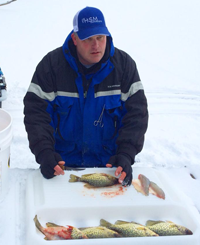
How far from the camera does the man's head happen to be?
1990 mm

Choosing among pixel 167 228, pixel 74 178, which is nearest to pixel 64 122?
pixel 74 178

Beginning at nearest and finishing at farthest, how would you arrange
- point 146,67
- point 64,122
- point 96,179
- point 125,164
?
point 96,179 < point 125,164 < point 64,122 < point 146,67

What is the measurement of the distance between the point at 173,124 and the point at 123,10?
747cm

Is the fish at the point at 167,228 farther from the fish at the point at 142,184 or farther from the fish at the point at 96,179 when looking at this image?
the fish at the point at 96,179

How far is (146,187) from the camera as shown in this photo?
1.76m

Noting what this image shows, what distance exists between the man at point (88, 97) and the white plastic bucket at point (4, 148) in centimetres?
37

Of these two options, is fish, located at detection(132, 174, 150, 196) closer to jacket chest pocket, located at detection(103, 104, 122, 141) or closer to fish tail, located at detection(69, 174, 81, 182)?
fish tail, located at detection(69, 174, 81, 182)

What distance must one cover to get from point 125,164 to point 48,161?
1.44 feet

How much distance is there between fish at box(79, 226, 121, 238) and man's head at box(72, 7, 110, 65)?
107 centimetres

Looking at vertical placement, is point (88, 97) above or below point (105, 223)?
above

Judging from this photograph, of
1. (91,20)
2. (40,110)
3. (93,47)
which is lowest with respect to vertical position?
(40,110)

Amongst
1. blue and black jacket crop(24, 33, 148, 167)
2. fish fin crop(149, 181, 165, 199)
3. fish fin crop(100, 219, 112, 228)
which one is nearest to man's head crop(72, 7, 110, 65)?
blue and black jacket crop(24, 33, 148, 167)

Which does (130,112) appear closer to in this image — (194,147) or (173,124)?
(194,147)

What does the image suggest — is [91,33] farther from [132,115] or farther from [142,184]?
[142,184]
